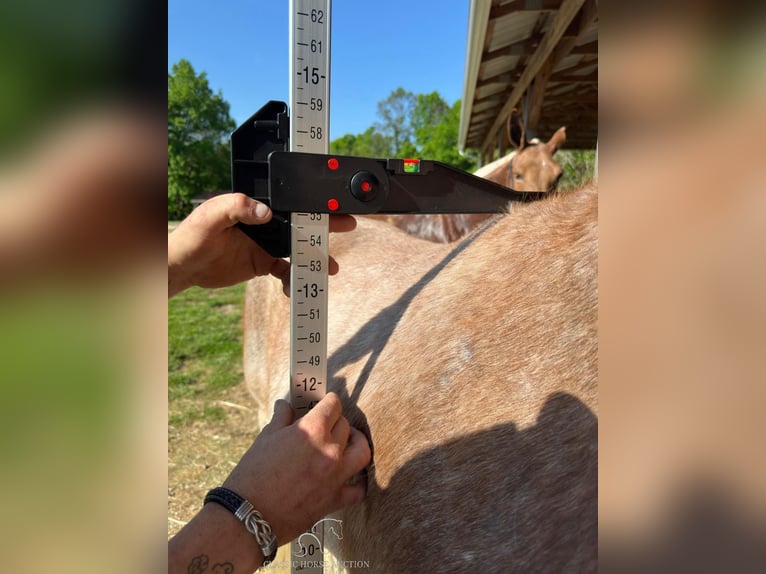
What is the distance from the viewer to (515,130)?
7004 millimetres

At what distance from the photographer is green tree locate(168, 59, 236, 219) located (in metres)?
21.4

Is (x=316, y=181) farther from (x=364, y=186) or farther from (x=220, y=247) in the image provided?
(x=220, y=247)

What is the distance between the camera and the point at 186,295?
9.52m

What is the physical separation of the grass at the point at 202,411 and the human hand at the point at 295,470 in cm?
203

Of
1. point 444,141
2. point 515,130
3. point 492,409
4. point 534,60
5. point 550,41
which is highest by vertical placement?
point 444,141

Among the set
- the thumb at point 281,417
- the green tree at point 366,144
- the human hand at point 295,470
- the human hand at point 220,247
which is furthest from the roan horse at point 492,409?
the green tree at point 366,144

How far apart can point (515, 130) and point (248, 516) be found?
692cm

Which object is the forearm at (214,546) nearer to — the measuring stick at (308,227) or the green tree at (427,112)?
the measuring stick at (308,227)

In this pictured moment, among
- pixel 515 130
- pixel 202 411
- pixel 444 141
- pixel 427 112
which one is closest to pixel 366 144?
pixel 427 112

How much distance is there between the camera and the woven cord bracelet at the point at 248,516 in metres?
1.01

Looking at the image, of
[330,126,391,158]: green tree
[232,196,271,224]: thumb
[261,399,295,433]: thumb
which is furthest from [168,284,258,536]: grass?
[330,126,391,158]: green tree
